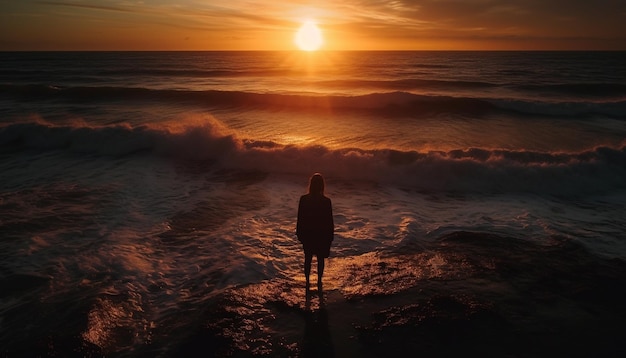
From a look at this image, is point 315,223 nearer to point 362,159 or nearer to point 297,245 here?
point 297,245

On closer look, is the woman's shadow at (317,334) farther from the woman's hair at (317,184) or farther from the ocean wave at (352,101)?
the ocean wave at (352,101)

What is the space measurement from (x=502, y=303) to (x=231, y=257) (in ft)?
13.7

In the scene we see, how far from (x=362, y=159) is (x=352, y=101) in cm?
1310

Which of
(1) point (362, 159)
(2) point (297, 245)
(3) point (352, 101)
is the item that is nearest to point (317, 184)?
(2) point (297, 245)

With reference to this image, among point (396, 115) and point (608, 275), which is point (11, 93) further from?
point (608, 275)

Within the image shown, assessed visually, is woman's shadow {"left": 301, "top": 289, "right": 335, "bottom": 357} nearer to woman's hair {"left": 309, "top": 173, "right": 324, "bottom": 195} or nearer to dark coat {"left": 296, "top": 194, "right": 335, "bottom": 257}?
dark coat {"left": 296, "top": 194, "right": 335, "bottom": 257}

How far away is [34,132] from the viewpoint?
52.0 feet

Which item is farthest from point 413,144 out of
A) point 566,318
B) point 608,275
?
point 566,318

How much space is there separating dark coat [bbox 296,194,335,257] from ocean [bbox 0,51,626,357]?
28.5 inches

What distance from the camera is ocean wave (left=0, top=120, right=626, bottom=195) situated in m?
11.0

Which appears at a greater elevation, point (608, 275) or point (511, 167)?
point (511, 167)

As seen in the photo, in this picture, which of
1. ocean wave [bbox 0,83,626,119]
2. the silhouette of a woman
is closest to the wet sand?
the silhouette of a woman

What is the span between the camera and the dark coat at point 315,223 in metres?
5.22

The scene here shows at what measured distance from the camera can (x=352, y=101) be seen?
81.0 ft
